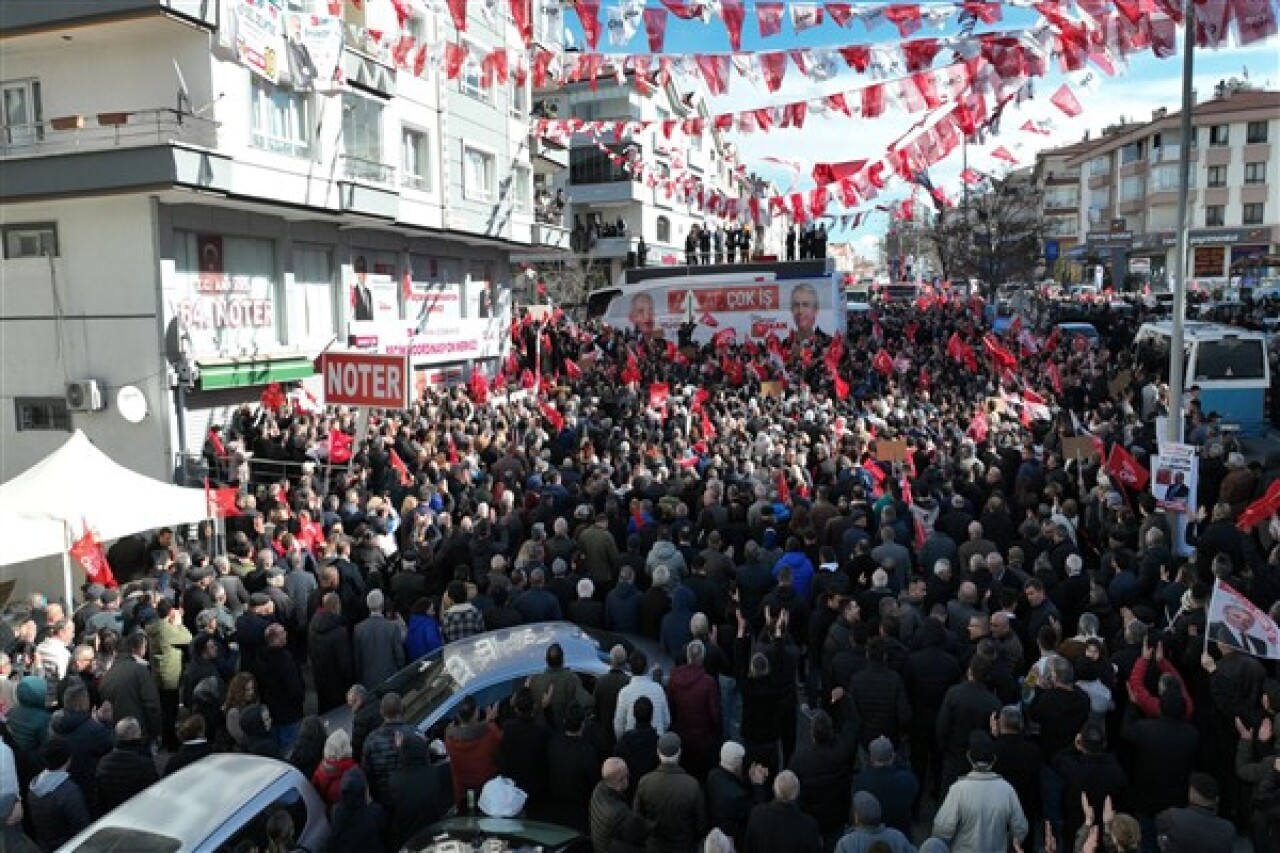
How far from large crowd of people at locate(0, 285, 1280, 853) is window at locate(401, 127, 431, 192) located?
11285 mm

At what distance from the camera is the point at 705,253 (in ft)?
117

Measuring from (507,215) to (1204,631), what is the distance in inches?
976

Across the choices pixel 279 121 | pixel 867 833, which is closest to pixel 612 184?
pixel 279 121

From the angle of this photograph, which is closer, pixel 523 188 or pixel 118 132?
pixel 118 132

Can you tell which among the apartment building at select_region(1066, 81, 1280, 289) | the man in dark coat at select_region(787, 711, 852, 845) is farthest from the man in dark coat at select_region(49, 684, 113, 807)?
the apartment building at select_region(1066, 81, 1280, 289)

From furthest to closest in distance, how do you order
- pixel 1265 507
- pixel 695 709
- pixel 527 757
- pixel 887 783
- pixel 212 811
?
pixel 1265 507 < pixel 695 709 < pixel 527 757 < pixel 887 783 < pixel 212 811

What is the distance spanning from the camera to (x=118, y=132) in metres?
16.2

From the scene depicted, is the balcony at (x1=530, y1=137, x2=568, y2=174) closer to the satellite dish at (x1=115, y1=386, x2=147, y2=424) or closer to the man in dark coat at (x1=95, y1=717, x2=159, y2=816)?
the satellite dish at (x1=115, y1=386, x2=147, y2=424)

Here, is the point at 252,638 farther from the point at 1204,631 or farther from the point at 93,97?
the point at 93,97

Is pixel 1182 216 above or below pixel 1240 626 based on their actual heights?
above

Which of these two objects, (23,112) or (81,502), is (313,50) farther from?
(81,502)

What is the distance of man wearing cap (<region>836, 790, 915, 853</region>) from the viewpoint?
17.0 ft

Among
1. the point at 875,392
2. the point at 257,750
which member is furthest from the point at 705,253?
the point at 257,750

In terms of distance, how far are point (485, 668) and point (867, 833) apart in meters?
3.13
